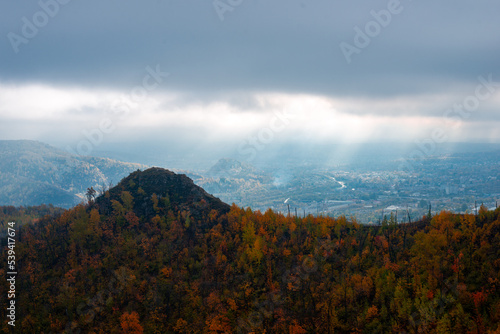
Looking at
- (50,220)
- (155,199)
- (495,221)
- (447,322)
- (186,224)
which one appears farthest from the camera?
(50,220)

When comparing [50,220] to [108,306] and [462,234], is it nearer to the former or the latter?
[108,306]

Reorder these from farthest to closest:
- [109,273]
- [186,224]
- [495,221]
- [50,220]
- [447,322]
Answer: [50,220], [186,224], [109,273], [495,221], [447,322]

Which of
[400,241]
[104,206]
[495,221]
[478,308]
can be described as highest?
[104,206]

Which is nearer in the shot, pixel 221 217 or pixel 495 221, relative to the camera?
pixel 495 221

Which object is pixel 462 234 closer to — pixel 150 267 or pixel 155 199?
pixel 150 267

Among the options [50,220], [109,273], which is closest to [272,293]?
[109,273]

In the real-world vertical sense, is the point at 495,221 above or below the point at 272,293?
above
